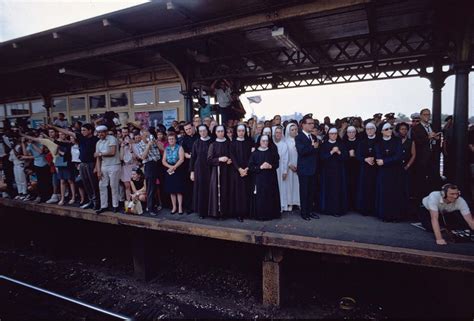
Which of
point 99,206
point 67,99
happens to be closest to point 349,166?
point 99,206

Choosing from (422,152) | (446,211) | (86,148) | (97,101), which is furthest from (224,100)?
(97,101)

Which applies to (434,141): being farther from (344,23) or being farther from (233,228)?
(233,228)

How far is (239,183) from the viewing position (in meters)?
5.48

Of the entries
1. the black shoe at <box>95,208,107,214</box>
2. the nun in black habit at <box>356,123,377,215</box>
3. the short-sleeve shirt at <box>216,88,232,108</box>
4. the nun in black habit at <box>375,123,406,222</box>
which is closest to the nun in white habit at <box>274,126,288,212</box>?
the nun in black habit at <box>356,123,377,215</box>

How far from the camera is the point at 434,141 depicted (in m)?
6.67

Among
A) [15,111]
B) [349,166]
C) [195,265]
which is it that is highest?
[15,111]

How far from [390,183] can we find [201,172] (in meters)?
3.70

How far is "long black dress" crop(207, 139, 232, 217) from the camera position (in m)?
5.46

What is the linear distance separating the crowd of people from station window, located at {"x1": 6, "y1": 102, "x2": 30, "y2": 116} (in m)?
10.2

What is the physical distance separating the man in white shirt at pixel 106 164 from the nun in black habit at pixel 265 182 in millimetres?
3153

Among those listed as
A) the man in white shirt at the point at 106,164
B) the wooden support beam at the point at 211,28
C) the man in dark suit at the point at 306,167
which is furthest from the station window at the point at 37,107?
the man in dark suit at the point at 306,167

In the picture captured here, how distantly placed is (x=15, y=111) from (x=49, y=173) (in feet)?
34.7

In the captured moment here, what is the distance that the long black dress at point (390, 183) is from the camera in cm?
493

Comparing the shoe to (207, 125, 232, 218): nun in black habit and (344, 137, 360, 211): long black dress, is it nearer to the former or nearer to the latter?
(207, 125, 232, 218): nun in black habit
